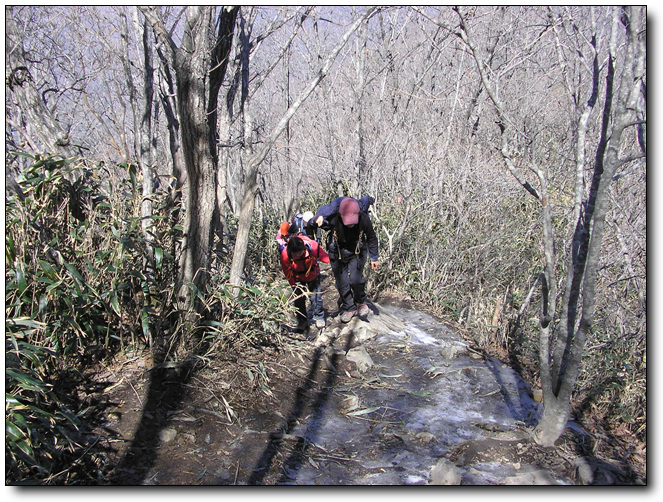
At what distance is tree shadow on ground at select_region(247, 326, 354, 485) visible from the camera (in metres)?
3.29

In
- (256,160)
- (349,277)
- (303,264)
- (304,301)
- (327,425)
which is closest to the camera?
(327,425)

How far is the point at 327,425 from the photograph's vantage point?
4.06 metres

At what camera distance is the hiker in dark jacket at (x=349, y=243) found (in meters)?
6.02

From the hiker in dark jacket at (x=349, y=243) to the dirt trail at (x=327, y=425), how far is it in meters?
1.08

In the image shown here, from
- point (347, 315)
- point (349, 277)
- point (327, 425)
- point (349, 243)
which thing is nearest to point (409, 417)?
point (327, 425)

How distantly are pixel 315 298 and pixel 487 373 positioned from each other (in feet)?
7.32

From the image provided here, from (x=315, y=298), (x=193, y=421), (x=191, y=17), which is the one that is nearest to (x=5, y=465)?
(x=193, y=421)

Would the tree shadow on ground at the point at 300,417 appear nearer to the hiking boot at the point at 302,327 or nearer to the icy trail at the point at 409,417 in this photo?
the icy trail at the point at 409,417

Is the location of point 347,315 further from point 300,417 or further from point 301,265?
point 300,417

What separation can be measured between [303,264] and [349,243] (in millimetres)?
704

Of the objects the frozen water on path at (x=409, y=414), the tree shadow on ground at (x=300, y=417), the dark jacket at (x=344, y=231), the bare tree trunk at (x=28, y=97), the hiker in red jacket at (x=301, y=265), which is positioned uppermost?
the bare tree trunk at (x=28, y=97)

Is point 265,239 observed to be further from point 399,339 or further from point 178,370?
point 178,370

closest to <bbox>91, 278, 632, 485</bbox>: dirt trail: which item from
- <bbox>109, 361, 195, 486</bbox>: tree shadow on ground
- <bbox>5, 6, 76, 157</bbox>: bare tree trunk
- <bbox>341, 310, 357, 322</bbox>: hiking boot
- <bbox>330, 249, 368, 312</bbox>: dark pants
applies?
<bbox>109, 361, 195, 486</bbox>: tree shadow on ground

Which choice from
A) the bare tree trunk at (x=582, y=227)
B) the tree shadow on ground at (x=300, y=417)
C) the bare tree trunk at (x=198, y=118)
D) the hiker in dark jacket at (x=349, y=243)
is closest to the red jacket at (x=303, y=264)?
the hiker in dark jacket at (x=349, y=243)
